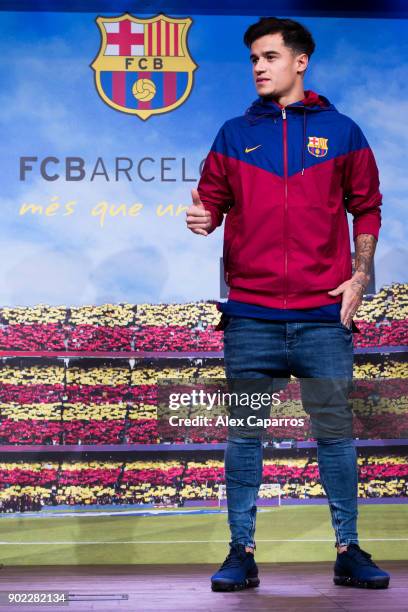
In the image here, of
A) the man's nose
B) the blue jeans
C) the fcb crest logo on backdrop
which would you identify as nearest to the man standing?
the blue jeans

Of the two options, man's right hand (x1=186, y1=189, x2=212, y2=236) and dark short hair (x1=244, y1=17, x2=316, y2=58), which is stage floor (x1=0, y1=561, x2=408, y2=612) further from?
dark short hair (x1=244, y1=17, x2=316, y2=58)

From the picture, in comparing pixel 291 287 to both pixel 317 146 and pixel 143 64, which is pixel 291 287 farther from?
pixel 143 64

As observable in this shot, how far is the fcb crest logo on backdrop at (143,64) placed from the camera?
9.16 feet

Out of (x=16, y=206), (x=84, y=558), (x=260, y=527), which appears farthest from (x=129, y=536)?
(x=16, y=206)

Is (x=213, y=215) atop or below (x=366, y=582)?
atop

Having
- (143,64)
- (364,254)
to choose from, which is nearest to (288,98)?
(364,254)

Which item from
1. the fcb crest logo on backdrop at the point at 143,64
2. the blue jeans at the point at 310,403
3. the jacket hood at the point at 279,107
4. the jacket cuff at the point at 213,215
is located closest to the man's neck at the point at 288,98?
the jacket hood at the point at 279,107

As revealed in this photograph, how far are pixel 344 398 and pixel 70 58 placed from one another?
164cm

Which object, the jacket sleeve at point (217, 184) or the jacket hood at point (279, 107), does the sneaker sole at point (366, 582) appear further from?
the jacket hood at point (279, 107)

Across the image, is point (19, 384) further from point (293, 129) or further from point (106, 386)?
point (293, 129)

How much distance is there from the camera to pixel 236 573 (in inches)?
64.2

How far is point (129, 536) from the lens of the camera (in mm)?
2740

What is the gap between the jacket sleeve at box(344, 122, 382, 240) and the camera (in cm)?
179

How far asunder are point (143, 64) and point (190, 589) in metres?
1.75
